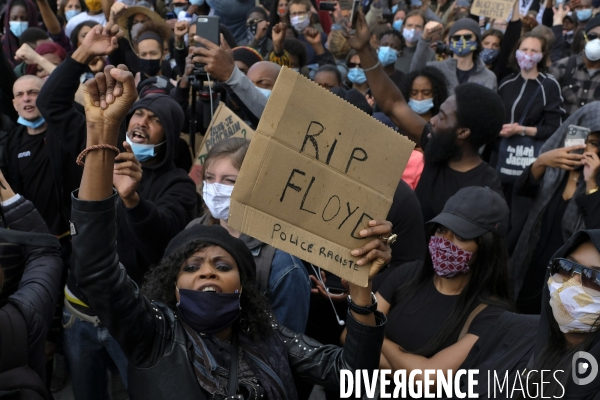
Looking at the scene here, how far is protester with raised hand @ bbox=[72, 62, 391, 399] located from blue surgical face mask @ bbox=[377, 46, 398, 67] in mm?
5371

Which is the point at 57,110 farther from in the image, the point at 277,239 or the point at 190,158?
the point at 277,239

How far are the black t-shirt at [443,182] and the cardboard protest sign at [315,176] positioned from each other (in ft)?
6.47

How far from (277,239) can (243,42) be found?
26.2 feet

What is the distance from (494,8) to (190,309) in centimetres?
666

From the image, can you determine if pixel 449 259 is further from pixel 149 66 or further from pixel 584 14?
pixel 584 14

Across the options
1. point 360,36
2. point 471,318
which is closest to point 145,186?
point 360,36

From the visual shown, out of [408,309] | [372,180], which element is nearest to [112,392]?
[408,309]

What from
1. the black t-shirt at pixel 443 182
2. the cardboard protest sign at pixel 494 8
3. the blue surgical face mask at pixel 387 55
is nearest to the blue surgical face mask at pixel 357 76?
the blue surgical face mask at pixel 387 55

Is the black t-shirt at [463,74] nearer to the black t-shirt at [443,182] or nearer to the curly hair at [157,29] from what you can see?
the black t-shirt at [443,182]

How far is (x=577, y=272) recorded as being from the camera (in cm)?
246

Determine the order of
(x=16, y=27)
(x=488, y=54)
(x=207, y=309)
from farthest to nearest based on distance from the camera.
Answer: (x=16, y=27), (x=488, y=54), (x=207, y=309)

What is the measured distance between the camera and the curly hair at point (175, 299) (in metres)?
2.66

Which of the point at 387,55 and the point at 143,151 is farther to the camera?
the point at 387,55

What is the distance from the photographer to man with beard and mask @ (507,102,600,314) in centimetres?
416
